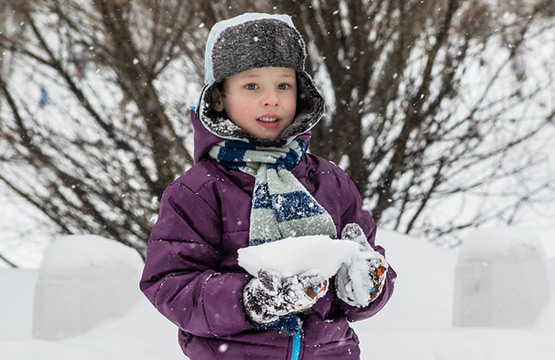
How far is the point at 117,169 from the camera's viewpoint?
21.7 ft

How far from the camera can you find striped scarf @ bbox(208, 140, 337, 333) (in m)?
1.98

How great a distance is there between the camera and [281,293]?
1775mm

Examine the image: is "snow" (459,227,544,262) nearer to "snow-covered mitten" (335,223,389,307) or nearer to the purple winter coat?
the purple winter coat

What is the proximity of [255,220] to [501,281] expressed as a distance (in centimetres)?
308

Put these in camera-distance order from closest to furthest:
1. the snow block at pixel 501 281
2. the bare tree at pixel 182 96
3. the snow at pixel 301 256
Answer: the snow at pixel 301 256, the snow block at pixel 501 281, the bare tree at pixel 182 96

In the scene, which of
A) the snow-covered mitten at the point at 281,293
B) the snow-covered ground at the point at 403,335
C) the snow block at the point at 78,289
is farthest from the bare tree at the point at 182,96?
the snow-covered mitten at the point at 281,293

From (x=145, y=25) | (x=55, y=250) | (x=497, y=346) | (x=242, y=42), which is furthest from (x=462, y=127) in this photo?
(x=242, y=42)

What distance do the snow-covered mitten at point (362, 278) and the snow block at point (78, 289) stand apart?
2.86m

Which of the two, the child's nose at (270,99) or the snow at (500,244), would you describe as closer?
the child's nose at (270,99)

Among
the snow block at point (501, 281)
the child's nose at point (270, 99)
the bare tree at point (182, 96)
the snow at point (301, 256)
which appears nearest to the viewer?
the snow at point (301, 256)

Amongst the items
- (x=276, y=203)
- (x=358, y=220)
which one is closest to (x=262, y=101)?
(x=276, y=203)

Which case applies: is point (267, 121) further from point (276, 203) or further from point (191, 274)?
point (191, 274)

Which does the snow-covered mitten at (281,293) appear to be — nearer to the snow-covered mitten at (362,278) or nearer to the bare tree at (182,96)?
the snow-covered mitten at (362,278)

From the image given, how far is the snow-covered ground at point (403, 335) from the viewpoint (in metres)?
3.82
